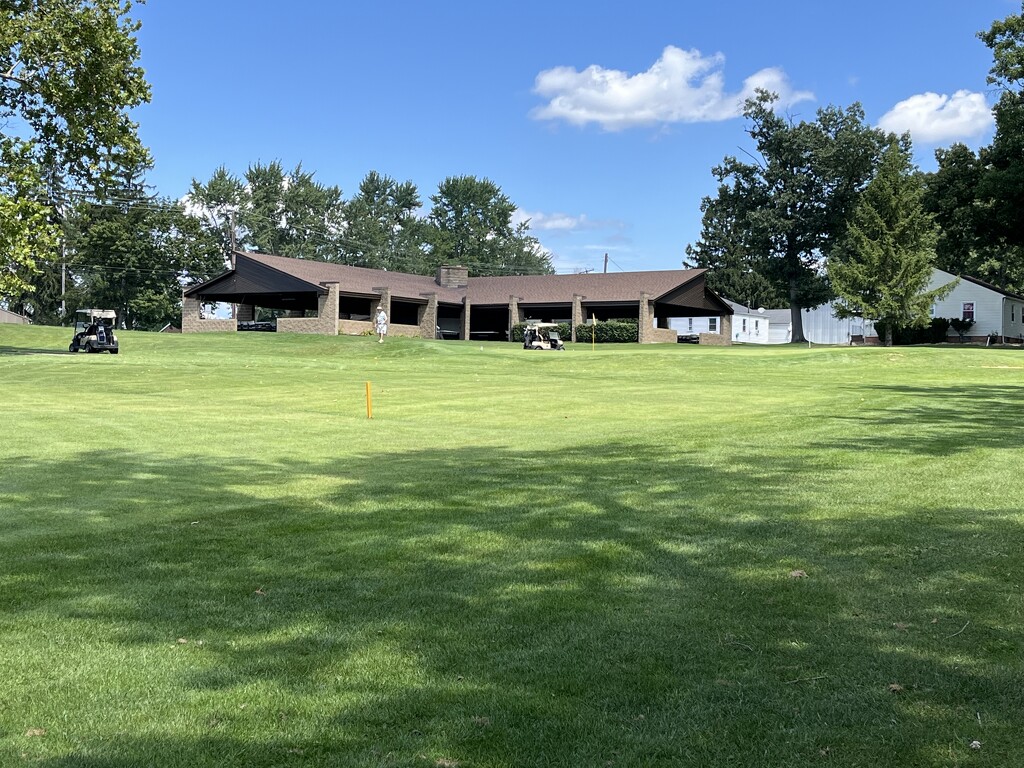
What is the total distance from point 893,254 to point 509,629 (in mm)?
51190

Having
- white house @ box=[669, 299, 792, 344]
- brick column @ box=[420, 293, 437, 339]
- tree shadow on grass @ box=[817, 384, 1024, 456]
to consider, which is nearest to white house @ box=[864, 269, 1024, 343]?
white house @ box=[669, 299, 792, 344]

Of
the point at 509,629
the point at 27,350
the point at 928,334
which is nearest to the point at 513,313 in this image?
the point at 928,334

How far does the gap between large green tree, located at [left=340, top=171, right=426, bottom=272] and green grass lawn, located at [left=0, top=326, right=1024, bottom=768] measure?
103 metres

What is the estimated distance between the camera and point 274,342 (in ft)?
159

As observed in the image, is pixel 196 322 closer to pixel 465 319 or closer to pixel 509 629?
pixel 465 319

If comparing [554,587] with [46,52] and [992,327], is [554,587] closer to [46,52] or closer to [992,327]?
[46,52]

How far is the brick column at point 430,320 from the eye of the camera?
59.8m

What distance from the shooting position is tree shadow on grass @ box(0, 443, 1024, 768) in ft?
12.0

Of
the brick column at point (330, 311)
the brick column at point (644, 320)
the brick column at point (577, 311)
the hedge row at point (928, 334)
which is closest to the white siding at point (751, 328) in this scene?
the hedge row at point (928, 334)

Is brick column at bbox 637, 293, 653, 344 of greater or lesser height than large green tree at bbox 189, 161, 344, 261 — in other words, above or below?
below

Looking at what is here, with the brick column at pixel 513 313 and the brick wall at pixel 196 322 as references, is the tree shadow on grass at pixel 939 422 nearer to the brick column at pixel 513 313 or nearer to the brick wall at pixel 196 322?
the brick column at pixel 513 313

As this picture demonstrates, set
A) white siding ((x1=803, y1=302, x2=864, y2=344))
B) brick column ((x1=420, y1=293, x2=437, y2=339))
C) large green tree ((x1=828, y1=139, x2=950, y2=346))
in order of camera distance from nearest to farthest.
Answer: large green tree ((x1=828, y1=139, x2=950, y2=346)), brick column ((x1=420, y1=293, x2=437, y2=339)), white siding ((x1=803, y1=302, x2=864, y2=344))

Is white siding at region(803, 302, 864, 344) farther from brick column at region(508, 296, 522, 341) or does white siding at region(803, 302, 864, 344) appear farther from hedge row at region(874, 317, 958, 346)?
brick column at region(508, 296, 522, 341)

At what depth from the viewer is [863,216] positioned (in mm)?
51812
